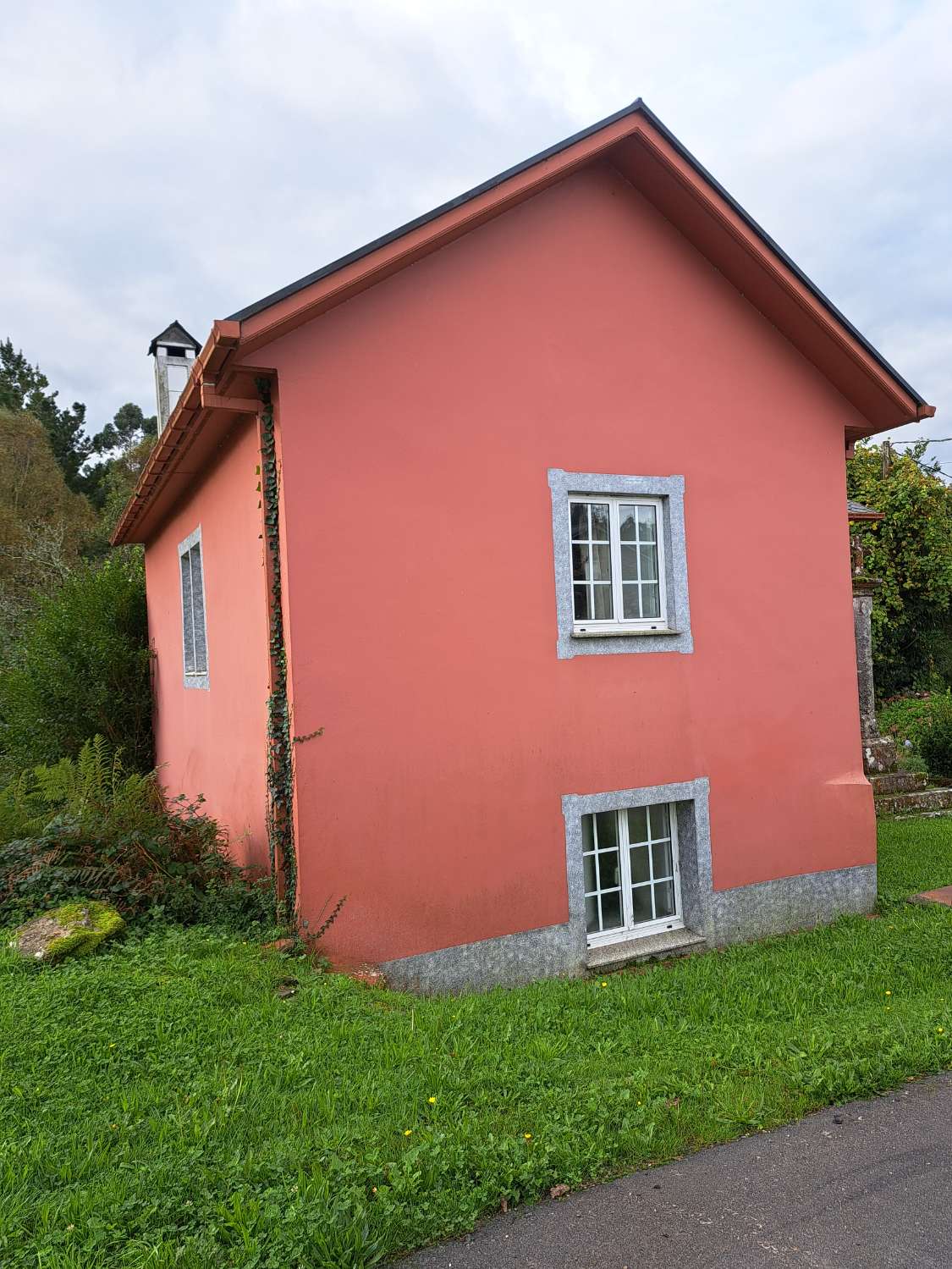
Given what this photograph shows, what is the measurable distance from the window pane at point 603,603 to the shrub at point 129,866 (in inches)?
132

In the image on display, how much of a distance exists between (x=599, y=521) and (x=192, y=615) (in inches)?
185

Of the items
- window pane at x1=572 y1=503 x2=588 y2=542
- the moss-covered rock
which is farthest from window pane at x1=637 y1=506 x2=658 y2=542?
the moss-covered rock

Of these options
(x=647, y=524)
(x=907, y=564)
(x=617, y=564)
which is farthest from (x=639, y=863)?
(x=907, y=564)

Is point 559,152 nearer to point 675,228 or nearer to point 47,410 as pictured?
point 675,228

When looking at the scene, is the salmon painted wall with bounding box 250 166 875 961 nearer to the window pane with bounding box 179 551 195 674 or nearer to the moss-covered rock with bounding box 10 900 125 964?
the moss-covered rock with bounding box 10 900 125 964

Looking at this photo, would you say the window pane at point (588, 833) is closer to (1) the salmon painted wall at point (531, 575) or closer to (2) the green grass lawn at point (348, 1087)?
(1) the salmon painted wall at point (531, 575)

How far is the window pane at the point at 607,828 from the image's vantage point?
738cm

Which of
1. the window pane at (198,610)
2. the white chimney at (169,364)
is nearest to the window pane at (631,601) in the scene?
the window pane at (198,610)

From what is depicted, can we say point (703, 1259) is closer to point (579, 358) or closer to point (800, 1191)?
point (800, 1191)

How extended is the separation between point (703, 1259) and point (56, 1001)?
3314 mm

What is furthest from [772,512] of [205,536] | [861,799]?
[205,536]

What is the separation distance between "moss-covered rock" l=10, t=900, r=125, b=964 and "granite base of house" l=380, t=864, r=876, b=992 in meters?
1.84

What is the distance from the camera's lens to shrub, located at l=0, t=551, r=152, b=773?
12.2 meters

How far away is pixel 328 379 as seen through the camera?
6168 millimetres
